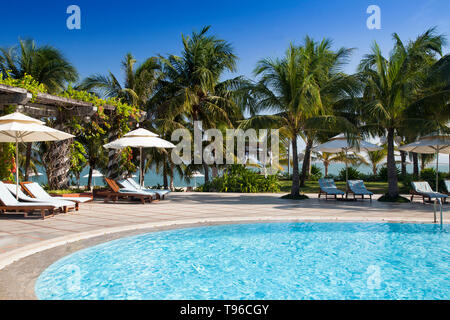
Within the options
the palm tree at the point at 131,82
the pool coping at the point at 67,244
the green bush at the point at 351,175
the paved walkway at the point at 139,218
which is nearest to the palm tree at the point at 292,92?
the paved walkway at the point at 139,218

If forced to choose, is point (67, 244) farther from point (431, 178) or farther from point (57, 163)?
point (431, 178)

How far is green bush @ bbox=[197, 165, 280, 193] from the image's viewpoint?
17.2 meters

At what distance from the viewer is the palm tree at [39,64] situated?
69.3 ft

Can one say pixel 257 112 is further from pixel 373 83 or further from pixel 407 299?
pixel 407 299

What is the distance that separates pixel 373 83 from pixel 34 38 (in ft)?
64.6

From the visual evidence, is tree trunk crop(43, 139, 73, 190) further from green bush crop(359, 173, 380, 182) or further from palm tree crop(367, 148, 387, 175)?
palm tree crop(367, 148, 387, 175)

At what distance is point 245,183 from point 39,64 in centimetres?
1424

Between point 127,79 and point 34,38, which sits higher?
point 34,38

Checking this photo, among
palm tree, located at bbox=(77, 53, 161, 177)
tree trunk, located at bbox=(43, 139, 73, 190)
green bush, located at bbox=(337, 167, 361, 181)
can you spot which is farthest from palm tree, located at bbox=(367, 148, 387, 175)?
tree trunk, located at bbox=(43, 139, 73, 190)

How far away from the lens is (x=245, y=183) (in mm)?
17234

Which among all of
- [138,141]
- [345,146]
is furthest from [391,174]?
[138,141]

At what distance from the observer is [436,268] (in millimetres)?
5367

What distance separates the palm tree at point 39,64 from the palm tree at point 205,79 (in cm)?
620
